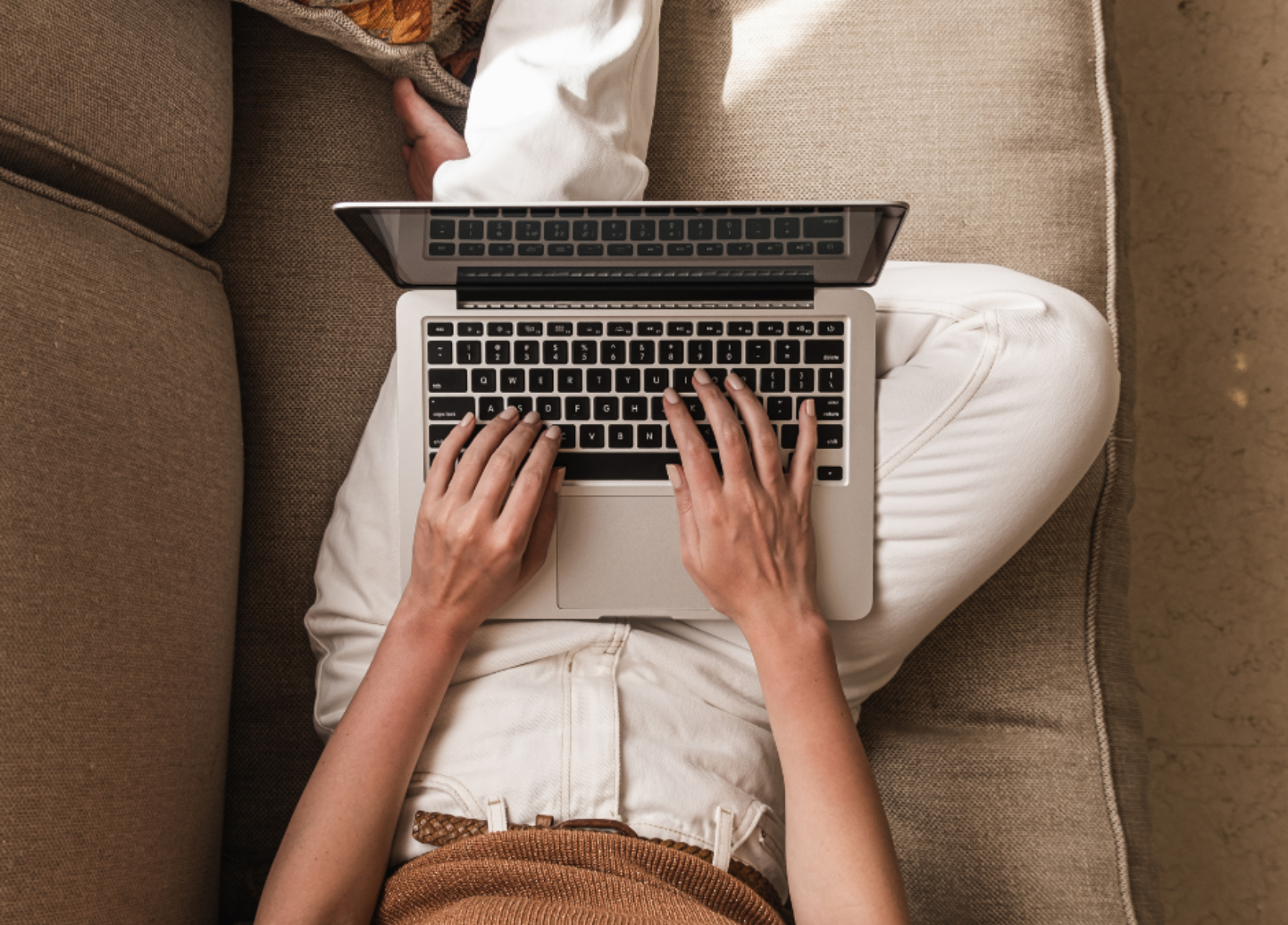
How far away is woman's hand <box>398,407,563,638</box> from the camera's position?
0.71 metres

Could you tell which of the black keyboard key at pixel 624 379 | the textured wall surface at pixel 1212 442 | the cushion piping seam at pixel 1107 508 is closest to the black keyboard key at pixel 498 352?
the black keyboard key at pixel 624 379

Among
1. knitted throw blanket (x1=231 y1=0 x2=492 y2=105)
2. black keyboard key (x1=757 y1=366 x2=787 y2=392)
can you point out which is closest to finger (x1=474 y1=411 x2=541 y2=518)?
black keyboard key (x1=757 y1=366 x2=787 y2=392)

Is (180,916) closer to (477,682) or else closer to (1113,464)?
(477,682)

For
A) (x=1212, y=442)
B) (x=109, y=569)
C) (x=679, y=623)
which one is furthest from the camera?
(x=1212, y=442)

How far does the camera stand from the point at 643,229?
0.71m

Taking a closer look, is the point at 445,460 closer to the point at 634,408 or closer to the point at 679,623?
the point at 634,408

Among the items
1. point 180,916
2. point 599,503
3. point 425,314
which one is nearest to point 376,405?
point 425,314

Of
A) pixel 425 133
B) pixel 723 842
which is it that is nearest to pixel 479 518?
pixel 723 842

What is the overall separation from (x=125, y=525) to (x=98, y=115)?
0.37 metres

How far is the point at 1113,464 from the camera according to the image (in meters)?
0.87

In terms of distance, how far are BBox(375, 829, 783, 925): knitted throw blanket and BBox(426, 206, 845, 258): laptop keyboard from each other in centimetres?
51

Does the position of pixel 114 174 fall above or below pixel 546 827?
above

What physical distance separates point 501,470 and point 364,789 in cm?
31

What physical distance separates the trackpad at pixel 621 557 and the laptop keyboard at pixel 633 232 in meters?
0.23
